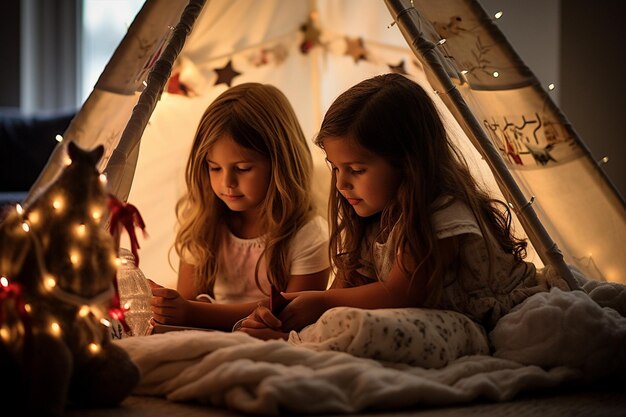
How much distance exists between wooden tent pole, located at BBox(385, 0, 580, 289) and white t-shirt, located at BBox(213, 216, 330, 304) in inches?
18.9

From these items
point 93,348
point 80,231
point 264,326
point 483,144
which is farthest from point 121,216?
point 483,144

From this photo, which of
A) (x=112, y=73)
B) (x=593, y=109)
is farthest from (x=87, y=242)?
(x=593, y=109)

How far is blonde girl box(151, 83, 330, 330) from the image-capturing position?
1998mm

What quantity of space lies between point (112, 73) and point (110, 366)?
665mm

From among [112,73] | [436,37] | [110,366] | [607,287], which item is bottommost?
[607,287]

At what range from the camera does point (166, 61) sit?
177 cm

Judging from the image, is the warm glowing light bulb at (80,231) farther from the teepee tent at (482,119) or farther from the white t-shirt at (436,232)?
the white t-shirt at (436,232)

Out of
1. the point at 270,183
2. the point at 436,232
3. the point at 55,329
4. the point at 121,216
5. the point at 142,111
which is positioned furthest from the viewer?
the point at 270,183

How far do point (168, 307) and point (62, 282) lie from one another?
577 mm

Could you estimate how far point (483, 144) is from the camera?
1.71 meters

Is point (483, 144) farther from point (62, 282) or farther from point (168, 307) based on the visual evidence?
point (62, 282)

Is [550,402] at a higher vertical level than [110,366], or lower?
lower

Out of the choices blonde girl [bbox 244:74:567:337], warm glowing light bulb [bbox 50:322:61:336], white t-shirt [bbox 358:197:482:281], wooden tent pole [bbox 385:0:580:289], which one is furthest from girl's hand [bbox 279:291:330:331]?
warm glowing light bulb [bbox 50:322:61:336]

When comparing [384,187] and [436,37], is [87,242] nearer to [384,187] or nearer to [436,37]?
[384,187]
